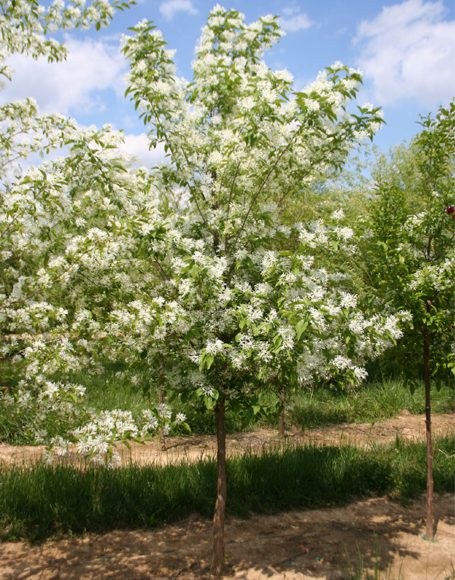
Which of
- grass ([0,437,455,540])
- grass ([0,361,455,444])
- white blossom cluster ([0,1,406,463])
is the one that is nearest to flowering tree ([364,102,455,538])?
white blossom cluster ([0,1,406,463])

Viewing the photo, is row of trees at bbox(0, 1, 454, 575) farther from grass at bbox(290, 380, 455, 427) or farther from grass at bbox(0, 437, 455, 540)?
grass at bbox(290, 380, 455, 427)

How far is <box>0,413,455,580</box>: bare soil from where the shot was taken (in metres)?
4.87

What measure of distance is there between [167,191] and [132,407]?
583 centimetres

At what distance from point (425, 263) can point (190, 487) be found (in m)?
3.63

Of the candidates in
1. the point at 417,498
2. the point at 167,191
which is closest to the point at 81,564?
the point at 167,191

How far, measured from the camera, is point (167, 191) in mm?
5293

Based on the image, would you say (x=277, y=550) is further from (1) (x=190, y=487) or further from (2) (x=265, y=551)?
(1) (x=190, y=487)

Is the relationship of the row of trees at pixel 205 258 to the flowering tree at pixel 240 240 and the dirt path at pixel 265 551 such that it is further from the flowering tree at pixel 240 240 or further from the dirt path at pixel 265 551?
the dirt path at pixel 265 551

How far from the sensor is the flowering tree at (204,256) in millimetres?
3949

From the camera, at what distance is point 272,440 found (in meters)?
9.12

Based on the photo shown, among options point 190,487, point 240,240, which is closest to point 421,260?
point 240,240

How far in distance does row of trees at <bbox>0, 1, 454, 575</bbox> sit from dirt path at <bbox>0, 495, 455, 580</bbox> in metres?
0.58

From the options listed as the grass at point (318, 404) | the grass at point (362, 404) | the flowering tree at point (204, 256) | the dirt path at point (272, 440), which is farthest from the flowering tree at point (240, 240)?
the grass at point (362, 404)

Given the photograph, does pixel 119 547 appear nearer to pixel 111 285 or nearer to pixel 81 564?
pixel 81 564
